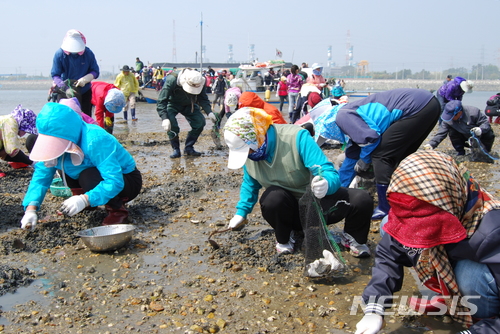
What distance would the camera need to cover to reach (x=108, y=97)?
746 cm

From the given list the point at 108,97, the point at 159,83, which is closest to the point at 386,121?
the point at 108,97

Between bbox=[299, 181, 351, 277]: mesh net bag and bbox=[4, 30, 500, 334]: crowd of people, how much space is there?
12 centimetres

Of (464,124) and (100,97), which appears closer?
(464,124)

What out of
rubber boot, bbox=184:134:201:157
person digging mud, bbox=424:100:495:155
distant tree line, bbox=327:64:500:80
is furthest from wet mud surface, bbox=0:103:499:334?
distant tree line, bbox=327:64:500:80

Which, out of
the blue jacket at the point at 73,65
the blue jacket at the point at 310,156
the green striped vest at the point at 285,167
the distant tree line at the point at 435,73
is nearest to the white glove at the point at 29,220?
the green striped vest at the point at 285,167

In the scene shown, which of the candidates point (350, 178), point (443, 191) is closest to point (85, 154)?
point (350, 178)

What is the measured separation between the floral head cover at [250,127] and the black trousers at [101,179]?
4.99 ft

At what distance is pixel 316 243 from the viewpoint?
3172 millimetres

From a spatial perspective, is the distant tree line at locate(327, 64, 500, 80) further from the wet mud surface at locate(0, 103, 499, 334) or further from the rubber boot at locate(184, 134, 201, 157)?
the wet mud surface at locate(0, 103, 499, 334)

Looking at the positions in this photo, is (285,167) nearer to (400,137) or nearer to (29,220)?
(400,137)

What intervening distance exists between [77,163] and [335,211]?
226 cm

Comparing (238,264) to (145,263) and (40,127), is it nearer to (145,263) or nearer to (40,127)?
(145,263)

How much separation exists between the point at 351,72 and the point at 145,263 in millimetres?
81192

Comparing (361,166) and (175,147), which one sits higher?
(361,166)
